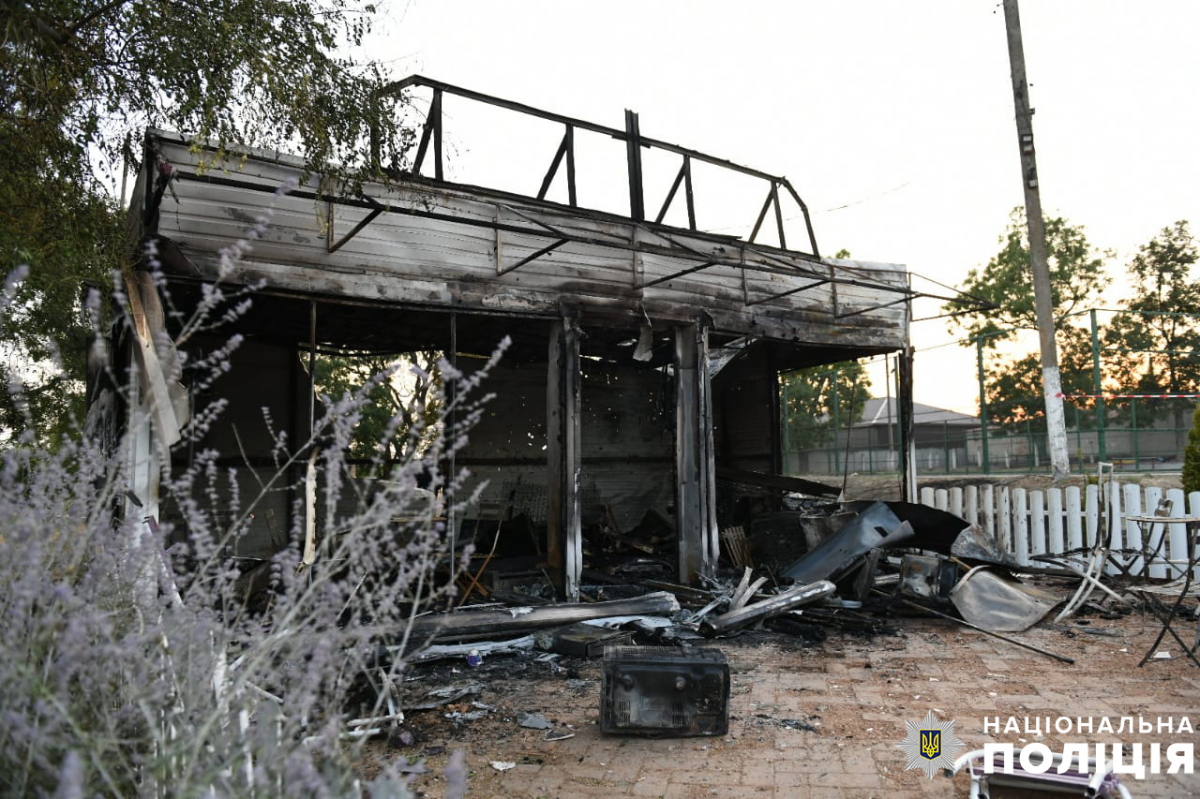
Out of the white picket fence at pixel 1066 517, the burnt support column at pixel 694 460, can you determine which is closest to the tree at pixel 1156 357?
the white picket fence at pixel 1066 517

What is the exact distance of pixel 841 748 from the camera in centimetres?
427

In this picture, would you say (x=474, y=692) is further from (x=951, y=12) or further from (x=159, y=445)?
(x=951, y=12)

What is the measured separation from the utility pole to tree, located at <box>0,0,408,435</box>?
10.8m

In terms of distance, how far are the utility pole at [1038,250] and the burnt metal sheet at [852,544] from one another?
442 centimetres

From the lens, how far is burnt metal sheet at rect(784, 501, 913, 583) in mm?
8680

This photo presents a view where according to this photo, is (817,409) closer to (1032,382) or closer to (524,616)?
(1032,382)

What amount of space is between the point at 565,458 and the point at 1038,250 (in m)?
8.95

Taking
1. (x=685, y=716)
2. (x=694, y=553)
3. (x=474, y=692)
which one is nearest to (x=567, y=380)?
(x=694, y=553)

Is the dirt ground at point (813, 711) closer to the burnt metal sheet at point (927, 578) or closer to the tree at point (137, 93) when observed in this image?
the burnt metal sheet at point (927, 578)

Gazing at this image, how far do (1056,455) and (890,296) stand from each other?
12.5ft

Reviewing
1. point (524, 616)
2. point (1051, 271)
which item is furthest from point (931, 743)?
point (1051, 271)

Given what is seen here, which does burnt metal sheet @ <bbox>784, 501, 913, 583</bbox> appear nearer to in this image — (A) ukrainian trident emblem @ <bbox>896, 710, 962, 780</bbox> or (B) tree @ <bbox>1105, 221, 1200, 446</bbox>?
(A) ukrainian trident emblem @ <bbox>896, 710, 962, 780</bbox>

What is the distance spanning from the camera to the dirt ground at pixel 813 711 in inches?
151

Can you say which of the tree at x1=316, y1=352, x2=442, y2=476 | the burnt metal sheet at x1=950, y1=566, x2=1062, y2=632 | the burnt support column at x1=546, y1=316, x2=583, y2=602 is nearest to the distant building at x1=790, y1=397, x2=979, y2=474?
the tree at x1=316, y1=352, x2=442, y2=476
